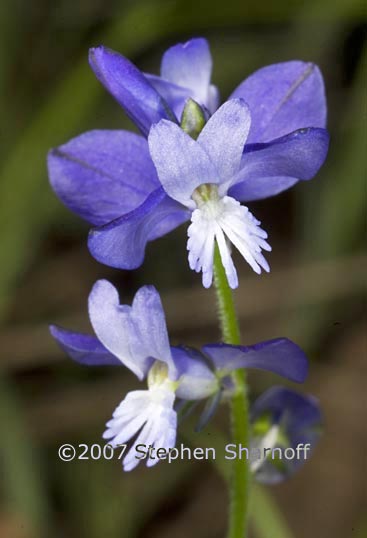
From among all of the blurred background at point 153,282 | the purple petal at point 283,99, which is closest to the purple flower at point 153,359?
the purple petal at point 283,99

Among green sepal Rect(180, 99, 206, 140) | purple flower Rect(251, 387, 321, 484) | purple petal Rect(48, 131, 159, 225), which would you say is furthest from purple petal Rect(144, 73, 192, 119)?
purple flower Rect(251, 387, 321, 484)

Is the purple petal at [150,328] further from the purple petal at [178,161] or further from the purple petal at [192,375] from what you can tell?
the purple petal at [178,161]

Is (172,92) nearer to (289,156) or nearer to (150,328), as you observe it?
(289,156)

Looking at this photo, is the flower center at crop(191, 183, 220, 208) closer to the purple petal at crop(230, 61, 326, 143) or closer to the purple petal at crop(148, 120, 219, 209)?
the purple petal at crop(148, 120, 219, 209)

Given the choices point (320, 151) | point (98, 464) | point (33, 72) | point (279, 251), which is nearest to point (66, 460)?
point (98, 464)

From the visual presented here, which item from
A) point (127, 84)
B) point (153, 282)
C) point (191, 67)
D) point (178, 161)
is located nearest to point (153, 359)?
point (178, 161)

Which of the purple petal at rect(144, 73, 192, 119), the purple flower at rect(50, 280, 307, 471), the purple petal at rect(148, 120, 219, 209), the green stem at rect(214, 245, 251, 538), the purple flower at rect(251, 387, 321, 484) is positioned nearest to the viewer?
the purple petal at rect(148, 120, 219, 209)
